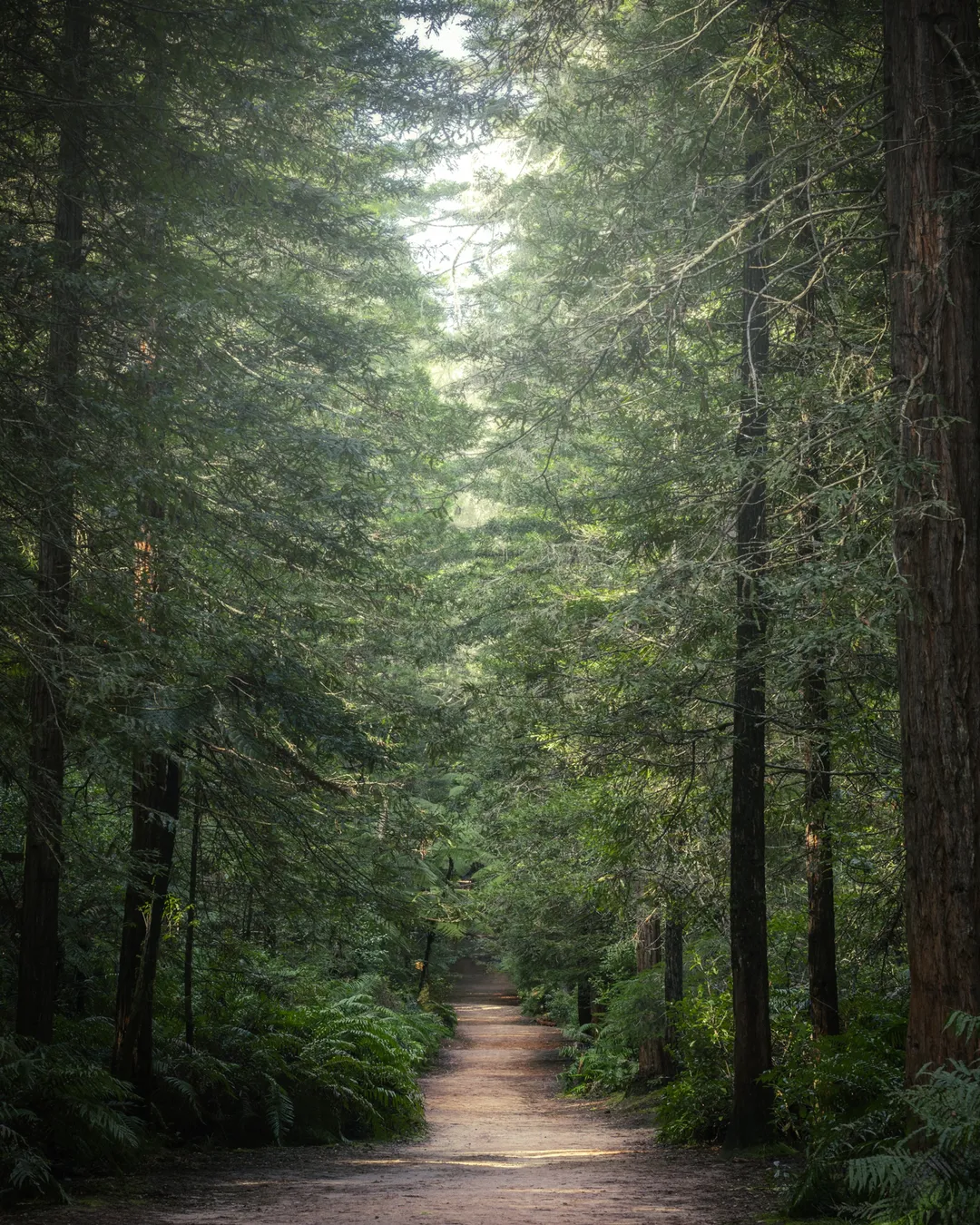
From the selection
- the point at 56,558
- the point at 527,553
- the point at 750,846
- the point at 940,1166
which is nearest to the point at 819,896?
the point at 750,846

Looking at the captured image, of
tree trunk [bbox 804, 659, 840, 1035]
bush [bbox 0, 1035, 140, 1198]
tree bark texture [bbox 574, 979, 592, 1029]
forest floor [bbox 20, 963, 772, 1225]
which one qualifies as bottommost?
tree bark texture [bbox 574, 979, 592, 1029]

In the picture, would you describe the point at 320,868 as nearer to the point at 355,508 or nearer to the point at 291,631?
the point at 291,631

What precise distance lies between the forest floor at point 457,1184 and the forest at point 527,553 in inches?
18.7

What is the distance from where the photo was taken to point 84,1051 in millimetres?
9977

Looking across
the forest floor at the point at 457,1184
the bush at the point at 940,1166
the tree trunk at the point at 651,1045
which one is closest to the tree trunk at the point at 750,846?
the forest floor at the point at 457,1184

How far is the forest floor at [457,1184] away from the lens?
6.63 m

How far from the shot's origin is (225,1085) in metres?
10.6

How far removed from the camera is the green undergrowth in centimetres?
754

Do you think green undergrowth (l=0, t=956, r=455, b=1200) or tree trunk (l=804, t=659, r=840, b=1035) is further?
tree trunk (l=804, t=659, r=840, b=1035)

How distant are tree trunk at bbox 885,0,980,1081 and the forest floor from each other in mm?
2259

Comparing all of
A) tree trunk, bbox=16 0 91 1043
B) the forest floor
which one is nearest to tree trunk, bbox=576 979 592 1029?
the forest floor

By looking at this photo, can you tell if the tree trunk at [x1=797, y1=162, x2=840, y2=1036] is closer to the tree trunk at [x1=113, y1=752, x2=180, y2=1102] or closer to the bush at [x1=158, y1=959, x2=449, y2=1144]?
the bush at [x1=158, y1=959, x2=449, y2=1144]

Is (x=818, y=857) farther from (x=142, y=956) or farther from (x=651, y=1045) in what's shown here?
(x=651, y=1045)

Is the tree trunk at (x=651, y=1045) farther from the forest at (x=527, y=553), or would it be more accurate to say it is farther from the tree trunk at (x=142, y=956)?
the tree trunk at (x=142, y=956)
